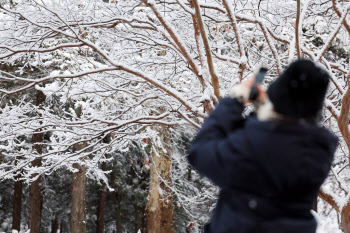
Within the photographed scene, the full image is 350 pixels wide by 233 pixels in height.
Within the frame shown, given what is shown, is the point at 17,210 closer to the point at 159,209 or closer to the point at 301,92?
the point at 159,209

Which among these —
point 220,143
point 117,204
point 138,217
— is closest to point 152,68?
point 220,143

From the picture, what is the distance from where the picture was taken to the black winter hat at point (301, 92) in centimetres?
143

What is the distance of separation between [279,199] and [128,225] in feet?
82.5

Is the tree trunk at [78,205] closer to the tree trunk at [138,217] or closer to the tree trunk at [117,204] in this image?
the tree trunk at [117,204]

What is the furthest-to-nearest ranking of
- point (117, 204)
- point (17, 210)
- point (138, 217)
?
point (138, 217) < point (117, 204) < point (17, 210)

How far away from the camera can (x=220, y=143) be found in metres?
1.45

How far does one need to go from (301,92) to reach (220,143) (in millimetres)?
367

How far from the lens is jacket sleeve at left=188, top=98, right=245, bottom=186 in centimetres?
141

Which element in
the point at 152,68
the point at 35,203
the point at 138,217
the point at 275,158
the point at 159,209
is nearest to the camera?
the point at 275,158

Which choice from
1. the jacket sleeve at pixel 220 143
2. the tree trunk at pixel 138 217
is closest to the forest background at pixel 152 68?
the jacket sleeve at pixel 220 143

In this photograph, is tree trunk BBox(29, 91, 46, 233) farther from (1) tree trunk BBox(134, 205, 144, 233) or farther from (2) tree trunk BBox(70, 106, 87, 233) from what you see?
(1) tree trunk BBox(134, 205, 144, 233)

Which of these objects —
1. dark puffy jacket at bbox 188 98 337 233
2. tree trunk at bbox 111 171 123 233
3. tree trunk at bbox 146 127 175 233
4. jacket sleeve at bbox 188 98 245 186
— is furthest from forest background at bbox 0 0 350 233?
tree trunk at bbox 111 171 123 233

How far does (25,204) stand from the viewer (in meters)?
23.1

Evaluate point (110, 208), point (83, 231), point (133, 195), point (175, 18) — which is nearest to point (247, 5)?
point (175, 18)
